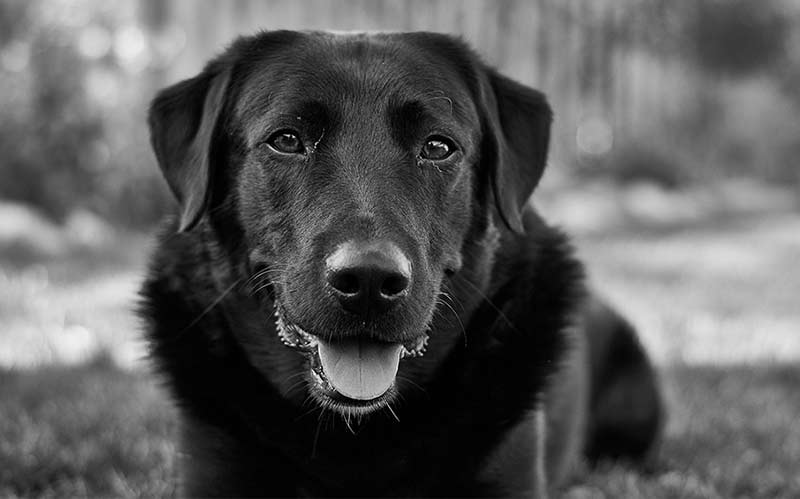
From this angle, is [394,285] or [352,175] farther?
[352,175]

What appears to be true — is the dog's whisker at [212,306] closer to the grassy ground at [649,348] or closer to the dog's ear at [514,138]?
the grassy ground at [649,348]

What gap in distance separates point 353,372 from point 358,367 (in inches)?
0.7

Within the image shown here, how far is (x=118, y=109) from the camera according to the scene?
8.04m

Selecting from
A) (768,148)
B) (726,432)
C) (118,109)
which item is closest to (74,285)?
(118,109)

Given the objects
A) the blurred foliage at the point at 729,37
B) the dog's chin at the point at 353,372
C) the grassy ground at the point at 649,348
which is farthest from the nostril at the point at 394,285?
the blurred foliage at the point at 729,37

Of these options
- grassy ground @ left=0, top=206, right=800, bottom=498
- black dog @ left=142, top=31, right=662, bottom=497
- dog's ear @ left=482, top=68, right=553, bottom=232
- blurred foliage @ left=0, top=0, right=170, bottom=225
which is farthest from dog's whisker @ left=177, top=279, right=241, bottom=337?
blurred foliage @ left=0, top=0, right=170, bottom=225

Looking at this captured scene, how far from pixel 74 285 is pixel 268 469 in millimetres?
3648

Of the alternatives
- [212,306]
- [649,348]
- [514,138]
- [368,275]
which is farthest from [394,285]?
[649,348]

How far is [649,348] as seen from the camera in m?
5.36

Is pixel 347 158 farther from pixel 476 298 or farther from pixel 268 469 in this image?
pixel 268 469

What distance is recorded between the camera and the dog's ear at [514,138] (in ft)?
9.69

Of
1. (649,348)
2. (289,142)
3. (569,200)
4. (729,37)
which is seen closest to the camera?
(289,142)

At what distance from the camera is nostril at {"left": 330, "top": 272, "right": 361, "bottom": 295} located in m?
2.40

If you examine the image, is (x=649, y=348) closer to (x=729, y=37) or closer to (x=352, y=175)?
(x=352, y=175)
